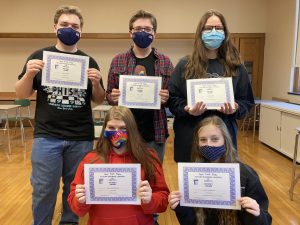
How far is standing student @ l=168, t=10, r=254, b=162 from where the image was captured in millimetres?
2043

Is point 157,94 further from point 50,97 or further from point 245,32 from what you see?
point 245,32

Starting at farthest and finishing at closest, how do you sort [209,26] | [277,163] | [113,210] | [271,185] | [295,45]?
[295,45]
[277,163]
[271,185]
[209,26]
[113,210]

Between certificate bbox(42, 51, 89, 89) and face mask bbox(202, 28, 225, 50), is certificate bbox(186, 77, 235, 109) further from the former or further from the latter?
certificate bbox(42, 51, 89, 89)

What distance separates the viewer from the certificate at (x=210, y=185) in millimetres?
1588

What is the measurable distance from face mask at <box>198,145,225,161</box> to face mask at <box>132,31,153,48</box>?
0.96m

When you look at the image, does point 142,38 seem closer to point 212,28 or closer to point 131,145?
A: point 212,28

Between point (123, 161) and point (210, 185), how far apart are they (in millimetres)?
611

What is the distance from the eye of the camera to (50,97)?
2207 mm

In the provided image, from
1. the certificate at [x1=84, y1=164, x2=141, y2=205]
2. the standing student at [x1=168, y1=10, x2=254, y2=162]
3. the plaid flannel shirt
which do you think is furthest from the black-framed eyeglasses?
the certificate at [x1=84, y1=164, x2=141, y2=205]

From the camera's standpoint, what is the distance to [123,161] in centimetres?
196

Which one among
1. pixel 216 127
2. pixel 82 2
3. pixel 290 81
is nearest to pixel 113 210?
pixel 216 127

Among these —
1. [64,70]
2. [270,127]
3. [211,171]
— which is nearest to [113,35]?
[270,127]

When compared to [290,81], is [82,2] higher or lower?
higher

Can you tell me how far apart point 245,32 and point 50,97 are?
7.20 m
